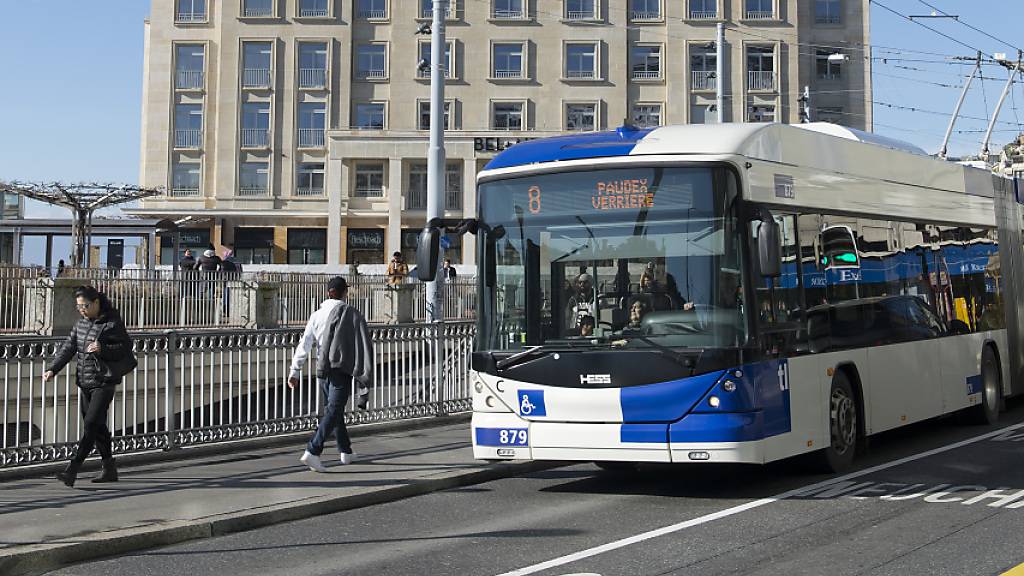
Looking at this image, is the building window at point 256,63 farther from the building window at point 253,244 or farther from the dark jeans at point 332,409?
the dark jeans at point 332,409

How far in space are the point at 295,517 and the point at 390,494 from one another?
3.82 feet

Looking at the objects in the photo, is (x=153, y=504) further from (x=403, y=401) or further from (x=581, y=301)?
(x=403, y=401)

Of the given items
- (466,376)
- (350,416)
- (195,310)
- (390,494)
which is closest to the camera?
(390,494)

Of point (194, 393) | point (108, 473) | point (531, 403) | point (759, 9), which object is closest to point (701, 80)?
point (759, 9)

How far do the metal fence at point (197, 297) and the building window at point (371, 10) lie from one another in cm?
3438

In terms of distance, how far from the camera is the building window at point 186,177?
201 feet

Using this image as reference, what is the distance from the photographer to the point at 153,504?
9.77 meters

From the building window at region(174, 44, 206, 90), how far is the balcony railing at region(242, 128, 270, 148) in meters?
3.47

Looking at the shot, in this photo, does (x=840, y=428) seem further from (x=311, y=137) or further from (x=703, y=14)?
(x=703, y=14)

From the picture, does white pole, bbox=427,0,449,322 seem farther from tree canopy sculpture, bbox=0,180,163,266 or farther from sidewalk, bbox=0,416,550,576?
tree canopy sculpture, bbox=0,180,163,266

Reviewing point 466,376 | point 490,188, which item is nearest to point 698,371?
point 490,188

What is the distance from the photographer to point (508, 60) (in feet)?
200

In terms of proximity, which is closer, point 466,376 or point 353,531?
point 353,531

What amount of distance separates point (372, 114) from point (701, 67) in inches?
675
